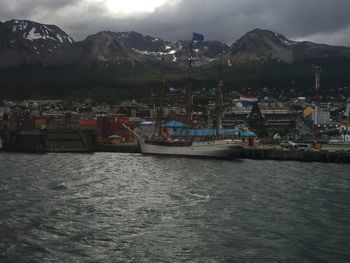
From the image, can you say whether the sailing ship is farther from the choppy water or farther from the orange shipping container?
the choppy water

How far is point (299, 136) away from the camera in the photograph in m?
113

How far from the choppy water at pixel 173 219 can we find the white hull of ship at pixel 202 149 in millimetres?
30420

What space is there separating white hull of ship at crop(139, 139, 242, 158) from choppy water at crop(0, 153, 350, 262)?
99.8 ft

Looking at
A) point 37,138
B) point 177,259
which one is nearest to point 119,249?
point 177,259

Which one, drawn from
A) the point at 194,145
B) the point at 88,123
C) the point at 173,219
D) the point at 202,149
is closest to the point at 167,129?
the point at 88,123

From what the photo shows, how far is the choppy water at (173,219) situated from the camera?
21.7m

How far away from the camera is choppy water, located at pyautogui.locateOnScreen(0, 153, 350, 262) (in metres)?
21.7

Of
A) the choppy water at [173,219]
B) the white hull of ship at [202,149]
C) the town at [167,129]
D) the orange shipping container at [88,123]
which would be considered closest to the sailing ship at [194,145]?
the white hull of ship at [202,149]

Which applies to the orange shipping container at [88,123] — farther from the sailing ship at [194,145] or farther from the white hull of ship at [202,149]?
the white hull of ship at [202,149]

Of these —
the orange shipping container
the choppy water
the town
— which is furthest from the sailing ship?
the choppy water

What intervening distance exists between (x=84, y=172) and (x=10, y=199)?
1983 cm

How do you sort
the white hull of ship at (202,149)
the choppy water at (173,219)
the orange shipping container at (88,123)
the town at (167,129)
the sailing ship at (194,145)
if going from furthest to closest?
1. the orange shipping container at (88,123)
2. the town at (167,129)
3. the sailing ship at (194,145)
4. the white hull of ship at (202,149)
5. the choppy water at (173,219)

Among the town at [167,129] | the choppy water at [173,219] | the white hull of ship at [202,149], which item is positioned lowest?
the choppy water at [173,219]

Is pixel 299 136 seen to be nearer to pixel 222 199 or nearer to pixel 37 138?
pixel 37 138
